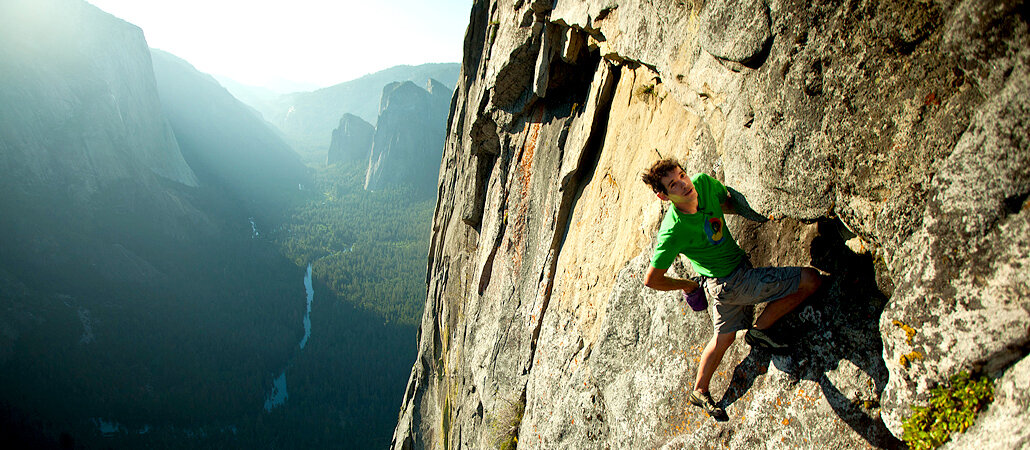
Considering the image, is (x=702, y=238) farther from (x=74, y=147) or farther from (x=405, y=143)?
(x=405, y=143)

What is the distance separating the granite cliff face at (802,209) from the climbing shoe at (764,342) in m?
0.13

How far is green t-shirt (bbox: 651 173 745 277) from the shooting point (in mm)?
4426

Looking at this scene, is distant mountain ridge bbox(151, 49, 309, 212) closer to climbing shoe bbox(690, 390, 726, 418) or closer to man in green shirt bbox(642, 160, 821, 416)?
climbing shoe bbox(690, 390, 726, 418)

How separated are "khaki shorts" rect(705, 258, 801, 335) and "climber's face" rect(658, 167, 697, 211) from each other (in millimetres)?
901

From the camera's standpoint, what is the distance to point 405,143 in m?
170

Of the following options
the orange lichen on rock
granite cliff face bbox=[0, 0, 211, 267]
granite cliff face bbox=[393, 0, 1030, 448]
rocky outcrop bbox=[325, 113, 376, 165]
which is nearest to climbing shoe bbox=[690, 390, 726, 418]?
granite cliff face bbox=[393, 0, 1030, 448]

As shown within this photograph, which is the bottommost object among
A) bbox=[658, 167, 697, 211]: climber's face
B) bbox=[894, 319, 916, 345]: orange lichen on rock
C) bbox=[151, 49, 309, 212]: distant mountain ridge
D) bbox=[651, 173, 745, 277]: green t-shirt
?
bbox=[151, 49, 309, 212]: distant mountain ridge

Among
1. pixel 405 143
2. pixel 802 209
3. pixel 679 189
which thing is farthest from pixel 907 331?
pixel 405 143

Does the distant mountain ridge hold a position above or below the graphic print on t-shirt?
below

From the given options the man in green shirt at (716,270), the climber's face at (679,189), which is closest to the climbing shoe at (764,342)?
the man in green shirt at (716,270)

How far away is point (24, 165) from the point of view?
73.6 m

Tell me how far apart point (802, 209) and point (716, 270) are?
1.03 meters

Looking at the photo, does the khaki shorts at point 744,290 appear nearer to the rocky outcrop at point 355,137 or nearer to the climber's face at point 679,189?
the climber's face at point 679,189

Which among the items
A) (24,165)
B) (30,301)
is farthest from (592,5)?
(24,165)
